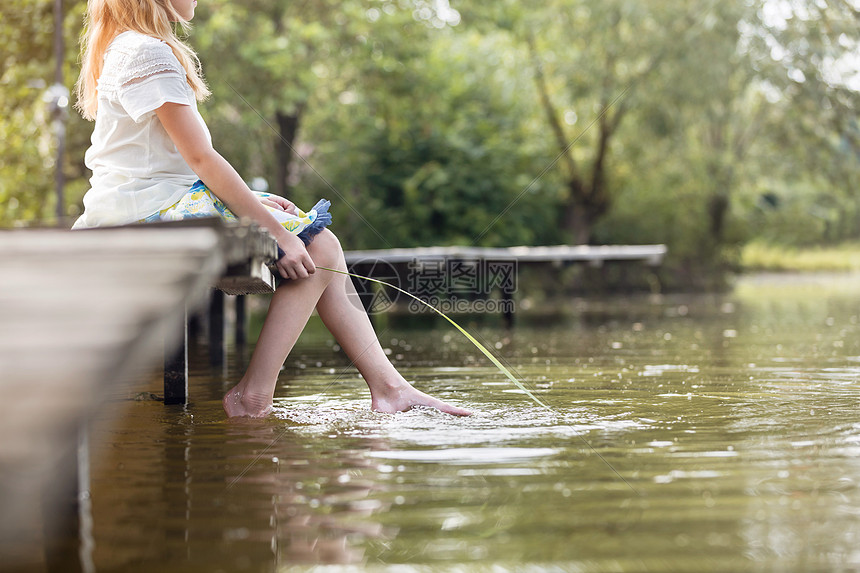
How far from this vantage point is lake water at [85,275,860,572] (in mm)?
1470

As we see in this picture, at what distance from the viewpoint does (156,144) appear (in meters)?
2.52

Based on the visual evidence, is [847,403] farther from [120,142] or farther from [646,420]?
[120,142]

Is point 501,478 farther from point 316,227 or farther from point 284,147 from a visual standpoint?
point 284,147

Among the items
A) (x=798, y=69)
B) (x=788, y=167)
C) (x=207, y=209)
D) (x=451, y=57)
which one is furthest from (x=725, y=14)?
(x=207, y=209)

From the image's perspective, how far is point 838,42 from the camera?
12.9 m

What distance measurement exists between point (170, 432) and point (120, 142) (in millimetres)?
754

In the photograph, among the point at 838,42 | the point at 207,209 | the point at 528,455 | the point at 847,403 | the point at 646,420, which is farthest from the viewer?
the point at 838,42

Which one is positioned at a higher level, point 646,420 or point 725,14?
point 725,14

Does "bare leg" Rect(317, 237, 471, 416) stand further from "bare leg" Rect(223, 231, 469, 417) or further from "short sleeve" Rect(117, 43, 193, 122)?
"short sleeve" Rect(117, 43, 193, 122)

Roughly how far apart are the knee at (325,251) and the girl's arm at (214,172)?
192mm

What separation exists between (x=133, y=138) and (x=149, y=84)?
15 centimetres

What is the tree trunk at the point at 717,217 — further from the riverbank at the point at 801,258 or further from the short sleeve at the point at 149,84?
the short sleeve at the point at 149,84

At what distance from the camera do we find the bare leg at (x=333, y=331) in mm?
2773

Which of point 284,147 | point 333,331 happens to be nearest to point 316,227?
point 333,331
